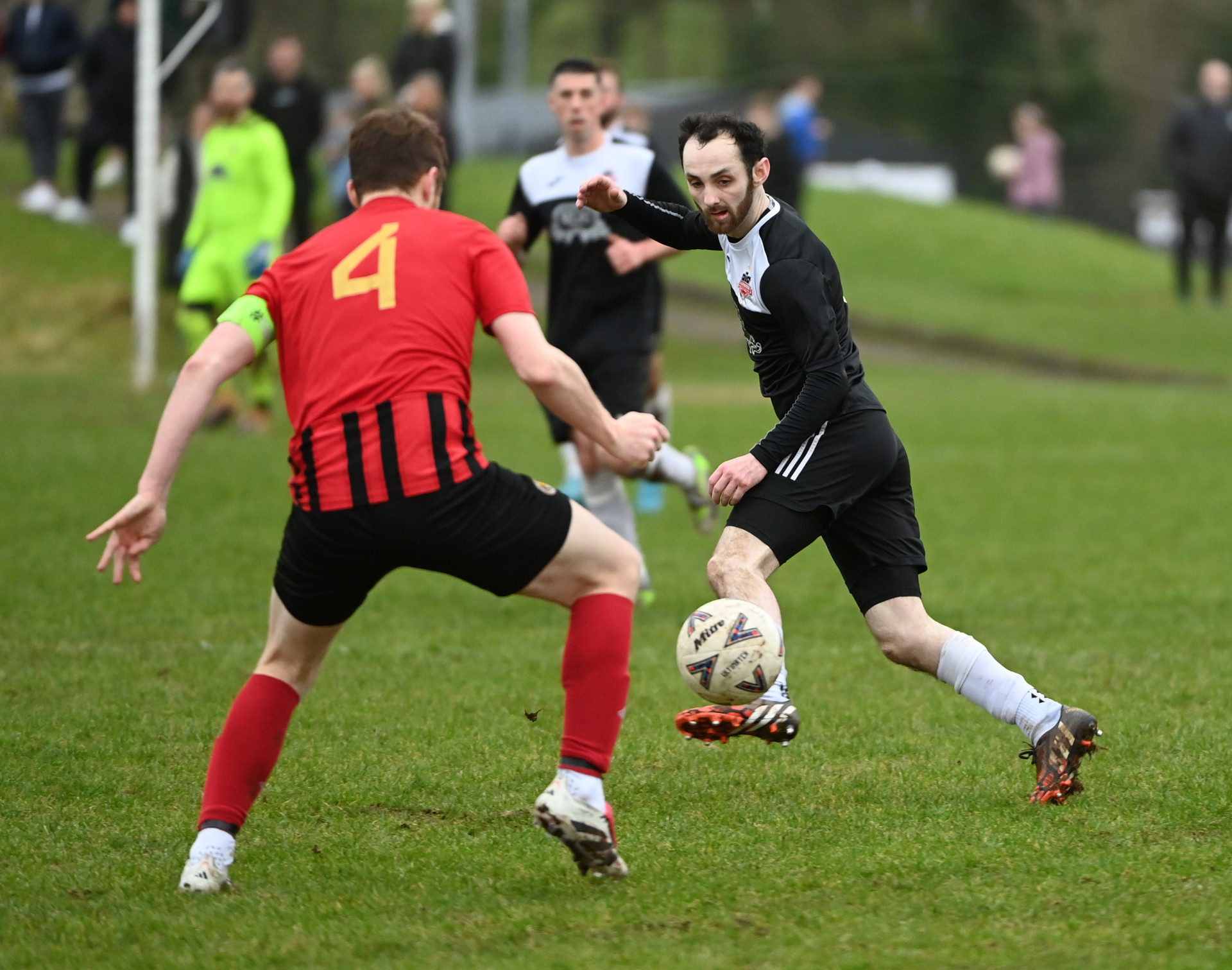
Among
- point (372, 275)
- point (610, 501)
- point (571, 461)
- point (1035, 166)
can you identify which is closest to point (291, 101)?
point (571, 461)

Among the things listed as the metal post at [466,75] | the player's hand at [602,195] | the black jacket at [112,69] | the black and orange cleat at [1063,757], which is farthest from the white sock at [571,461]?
the metal post at [466,75]

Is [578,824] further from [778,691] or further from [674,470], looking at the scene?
[674,470]

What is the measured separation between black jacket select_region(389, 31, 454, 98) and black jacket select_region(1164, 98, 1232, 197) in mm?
9612

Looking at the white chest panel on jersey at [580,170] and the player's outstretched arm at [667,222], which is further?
the white chest panel on jersey at [580,170]

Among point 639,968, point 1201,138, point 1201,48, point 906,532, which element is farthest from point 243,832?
point 1201,48

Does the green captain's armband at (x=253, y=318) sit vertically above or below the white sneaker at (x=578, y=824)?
above

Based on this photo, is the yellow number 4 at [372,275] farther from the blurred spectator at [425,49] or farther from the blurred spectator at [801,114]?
the blurred spectator at [801,114]

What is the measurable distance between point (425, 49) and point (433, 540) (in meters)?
16.3

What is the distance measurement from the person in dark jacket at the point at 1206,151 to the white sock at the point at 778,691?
18419 millimetres

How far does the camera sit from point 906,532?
17.4 feet

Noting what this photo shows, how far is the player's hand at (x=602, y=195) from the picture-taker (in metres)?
5.12

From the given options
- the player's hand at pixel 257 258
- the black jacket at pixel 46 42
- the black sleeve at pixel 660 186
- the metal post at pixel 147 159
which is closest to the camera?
the black sleeve at pixel 660 186

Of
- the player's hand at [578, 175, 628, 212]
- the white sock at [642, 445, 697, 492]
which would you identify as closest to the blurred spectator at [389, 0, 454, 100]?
the white sock at [642, 445, 697, 492]

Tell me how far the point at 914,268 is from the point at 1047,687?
75.5ft
